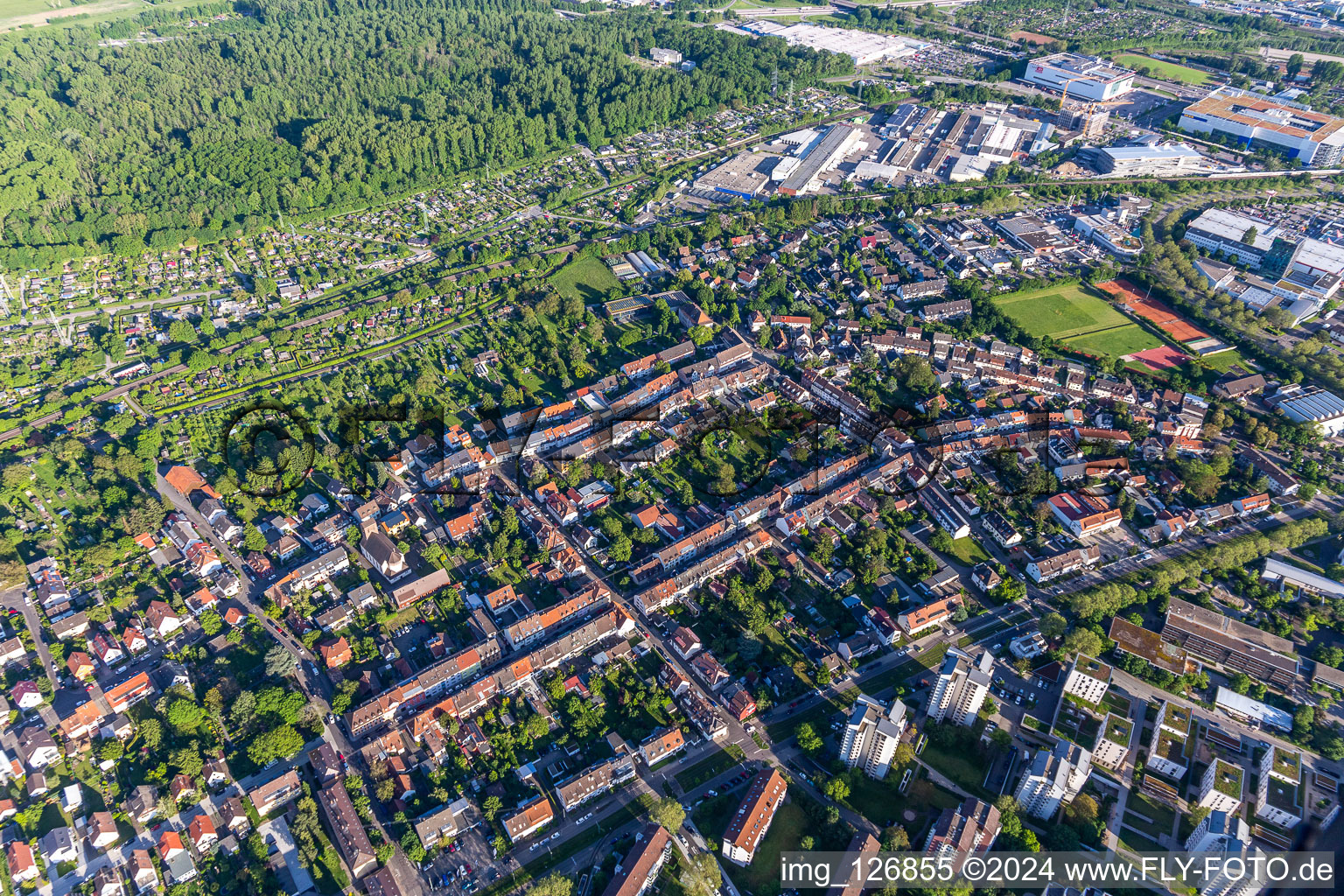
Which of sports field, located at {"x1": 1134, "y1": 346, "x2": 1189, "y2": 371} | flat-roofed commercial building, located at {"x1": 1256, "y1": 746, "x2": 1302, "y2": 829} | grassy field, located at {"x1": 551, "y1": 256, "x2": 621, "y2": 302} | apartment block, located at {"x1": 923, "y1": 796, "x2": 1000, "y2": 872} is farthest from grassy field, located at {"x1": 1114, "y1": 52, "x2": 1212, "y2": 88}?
apartment block, located at {"x1": 923, "y1": 796, "x2": 1000, "y2": 872}

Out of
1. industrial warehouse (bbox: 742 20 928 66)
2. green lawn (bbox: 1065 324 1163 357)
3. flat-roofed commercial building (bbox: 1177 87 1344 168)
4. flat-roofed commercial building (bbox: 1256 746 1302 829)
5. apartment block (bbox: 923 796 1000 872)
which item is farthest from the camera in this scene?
industrial warehouse (bbox: 742 20 928 66)

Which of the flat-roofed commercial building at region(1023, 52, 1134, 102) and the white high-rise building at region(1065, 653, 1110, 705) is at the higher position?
the flat-roofed commercial building at region(1023, 52, 1134, 102)

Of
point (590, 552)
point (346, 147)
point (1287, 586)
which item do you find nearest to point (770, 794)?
point (590, 552)

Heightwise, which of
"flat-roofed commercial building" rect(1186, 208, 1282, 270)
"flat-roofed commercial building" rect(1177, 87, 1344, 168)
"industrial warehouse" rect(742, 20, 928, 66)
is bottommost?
"flat-roofed commercial building" rect(1186, 208, 1282, 270)

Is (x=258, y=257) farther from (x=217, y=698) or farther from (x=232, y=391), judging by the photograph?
(x=217, y=698)

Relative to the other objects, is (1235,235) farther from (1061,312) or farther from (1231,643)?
(1231,643)

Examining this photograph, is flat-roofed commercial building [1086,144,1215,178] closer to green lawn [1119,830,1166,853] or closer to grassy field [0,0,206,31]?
green lawn [1119,830,1166,853]
